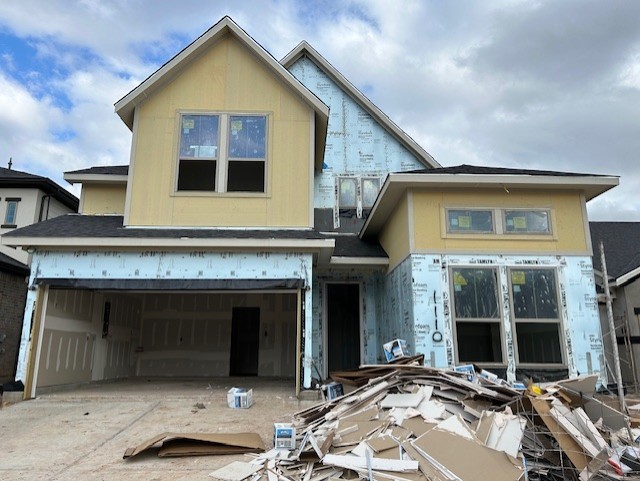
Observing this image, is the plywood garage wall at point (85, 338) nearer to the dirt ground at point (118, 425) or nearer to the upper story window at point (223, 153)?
the dirt ground at point (118, 425)

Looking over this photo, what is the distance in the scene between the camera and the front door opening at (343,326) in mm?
10719

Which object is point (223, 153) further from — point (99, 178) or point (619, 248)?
point (619, 248)

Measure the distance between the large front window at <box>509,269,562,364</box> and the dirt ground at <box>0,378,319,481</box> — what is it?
12.5 feet

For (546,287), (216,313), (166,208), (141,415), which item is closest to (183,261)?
(166,208)

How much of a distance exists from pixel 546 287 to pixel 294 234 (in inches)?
183

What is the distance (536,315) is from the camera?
7.77 m

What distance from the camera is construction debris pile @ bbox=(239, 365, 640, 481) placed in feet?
12.7

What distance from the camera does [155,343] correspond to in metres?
12.2

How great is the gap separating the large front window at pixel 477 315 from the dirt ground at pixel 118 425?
2829 millimetres

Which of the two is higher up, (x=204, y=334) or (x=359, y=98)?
(x=359, y=98)

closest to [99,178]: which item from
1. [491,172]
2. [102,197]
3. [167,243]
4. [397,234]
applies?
[102,197]

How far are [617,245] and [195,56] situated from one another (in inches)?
475

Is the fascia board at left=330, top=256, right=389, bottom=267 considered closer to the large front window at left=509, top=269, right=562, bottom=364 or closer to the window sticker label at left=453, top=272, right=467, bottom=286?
the window sticker label at left=453, top=272, right=467, bottom=286

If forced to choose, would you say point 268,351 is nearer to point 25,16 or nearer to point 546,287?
point 546,287
